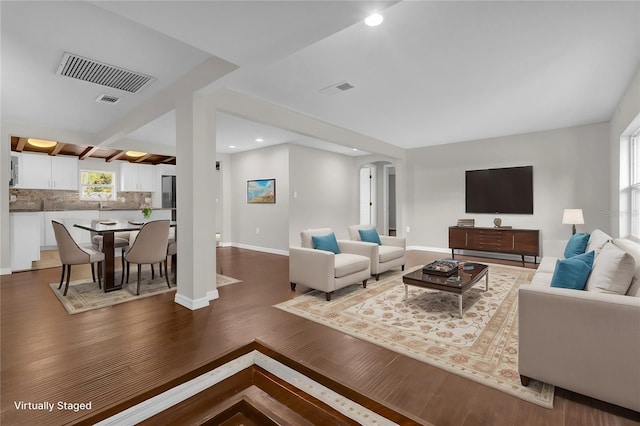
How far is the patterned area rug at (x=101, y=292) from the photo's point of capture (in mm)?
3334

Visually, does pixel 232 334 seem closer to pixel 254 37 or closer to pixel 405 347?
pixel 405 347

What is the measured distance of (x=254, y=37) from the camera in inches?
86.0

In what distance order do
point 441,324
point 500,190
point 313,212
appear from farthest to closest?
point 313,212, point 500,190, point 441,324

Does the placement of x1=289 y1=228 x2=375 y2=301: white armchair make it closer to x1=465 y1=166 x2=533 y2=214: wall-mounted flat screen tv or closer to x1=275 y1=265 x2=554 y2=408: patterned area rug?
x1=275 y1=265 x2=554 y2=408: patterned area rug

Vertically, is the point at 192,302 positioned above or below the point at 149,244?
below

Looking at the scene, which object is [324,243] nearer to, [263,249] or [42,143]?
[263,249]

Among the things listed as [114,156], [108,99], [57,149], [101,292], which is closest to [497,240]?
[101,292]

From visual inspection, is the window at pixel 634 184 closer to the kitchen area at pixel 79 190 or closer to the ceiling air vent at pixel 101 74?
the ceiling air vent at pixel 101 74

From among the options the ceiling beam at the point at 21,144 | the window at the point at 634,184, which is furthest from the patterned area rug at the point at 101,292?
the window at the point at 634,184

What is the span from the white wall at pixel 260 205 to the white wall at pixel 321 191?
19cm

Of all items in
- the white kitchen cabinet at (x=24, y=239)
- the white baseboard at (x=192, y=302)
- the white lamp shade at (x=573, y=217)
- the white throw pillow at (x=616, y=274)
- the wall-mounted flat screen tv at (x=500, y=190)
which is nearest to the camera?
the white throw pillow at (x=616, y=274)

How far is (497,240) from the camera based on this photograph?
5777 millimetres

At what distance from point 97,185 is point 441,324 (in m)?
8.61

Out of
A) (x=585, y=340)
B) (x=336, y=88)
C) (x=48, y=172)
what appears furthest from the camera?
(x=48, y=172)
